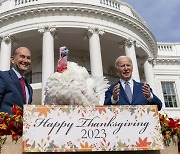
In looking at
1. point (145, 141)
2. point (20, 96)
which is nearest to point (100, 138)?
point (145, 141)

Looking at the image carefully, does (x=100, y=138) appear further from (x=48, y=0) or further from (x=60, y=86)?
(x=48, y=0)

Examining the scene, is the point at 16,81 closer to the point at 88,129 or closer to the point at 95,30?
the point at 88,129

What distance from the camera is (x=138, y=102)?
13.7 feet

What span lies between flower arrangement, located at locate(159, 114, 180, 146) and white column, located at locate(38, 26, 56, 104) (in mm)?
16018

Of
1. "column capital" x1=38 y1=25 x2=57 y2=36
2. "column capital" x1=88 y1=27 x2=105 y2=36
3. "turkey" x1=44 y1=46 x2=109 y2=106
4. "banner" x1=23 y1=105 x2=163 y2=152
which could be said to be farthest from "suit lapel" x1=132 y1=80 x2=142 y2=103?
"column capital" x1=88 y1=27 x2=105 y2=36

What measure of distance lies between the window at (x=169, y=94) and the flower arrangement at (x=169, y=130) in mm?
28064

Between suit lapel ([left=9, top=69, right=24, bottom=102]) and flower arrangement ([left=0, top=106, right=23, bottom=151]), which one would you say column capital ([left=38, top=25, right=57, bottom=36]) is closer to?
suit lapel ([left=9, top=69, right=24, bottom=102])

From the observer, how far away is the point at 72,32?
22250 millimetres

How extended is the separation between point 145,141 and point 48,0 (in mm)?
20285

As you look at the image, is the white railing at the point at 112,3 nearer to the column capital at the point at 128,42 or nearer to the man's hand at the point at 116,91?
the column capital at the point at 128,42

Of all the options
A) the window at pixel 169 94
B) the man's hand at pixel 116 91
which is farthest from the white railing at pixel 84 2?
the man's hand at pixel 116 91

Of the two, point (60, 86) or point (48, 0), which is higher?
point (48, 0)

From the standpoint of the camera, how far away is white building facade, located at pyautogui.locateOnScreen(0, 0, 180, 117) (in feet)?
68.4

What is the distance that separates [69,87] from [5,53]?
1792 centimetres
